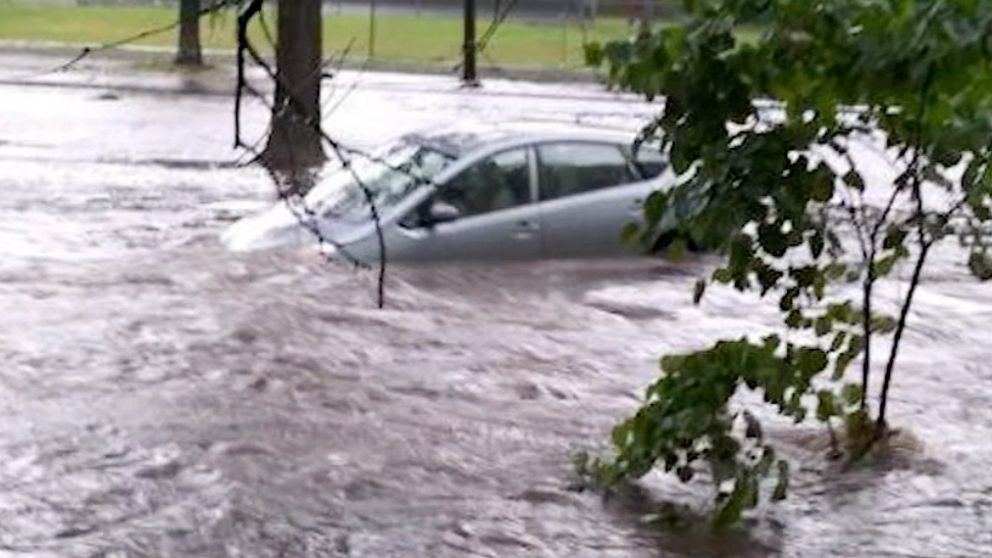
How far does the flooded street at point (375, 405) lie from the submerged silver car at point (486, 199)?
21 cm

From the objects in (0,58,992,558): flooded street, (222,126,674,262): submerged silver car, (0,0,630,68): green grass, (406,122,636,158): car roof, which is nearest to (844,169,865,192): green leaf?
(0,58,992,558): flooded street

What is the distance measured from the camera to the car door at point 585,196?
15766 mm

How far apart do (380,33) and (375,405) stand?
3993cm

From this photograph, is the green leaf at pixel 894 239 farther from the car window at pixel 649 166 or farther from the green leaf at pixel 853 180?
the car window at pixel 649 166

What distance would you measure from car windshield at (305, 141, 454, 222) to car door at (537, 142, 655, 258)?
38.0 inches

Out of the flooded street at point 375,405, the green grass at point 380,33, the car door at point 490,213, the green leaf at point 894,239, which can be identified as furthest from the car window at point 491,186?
the green grass at point 380,33

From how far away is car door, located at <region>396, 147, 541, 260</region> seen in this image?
15.1 metres

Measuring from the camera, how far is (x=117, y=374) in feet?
40.7

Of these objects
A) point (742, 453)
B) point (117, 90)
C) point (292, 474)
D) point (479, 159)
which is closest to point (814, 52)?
point (742, 453)

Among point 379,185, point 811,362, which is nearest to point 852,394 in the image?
point 811,362

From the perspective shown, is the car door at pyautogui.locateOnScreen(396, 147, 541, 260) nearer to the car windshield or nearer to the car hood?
the car windshield

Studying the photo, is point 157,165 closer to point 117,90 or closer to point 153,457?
point 117,90

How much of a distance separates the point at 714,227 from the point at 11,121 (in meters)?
22.0

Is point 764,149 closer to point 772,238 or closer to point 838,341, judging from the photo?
point 772,238
